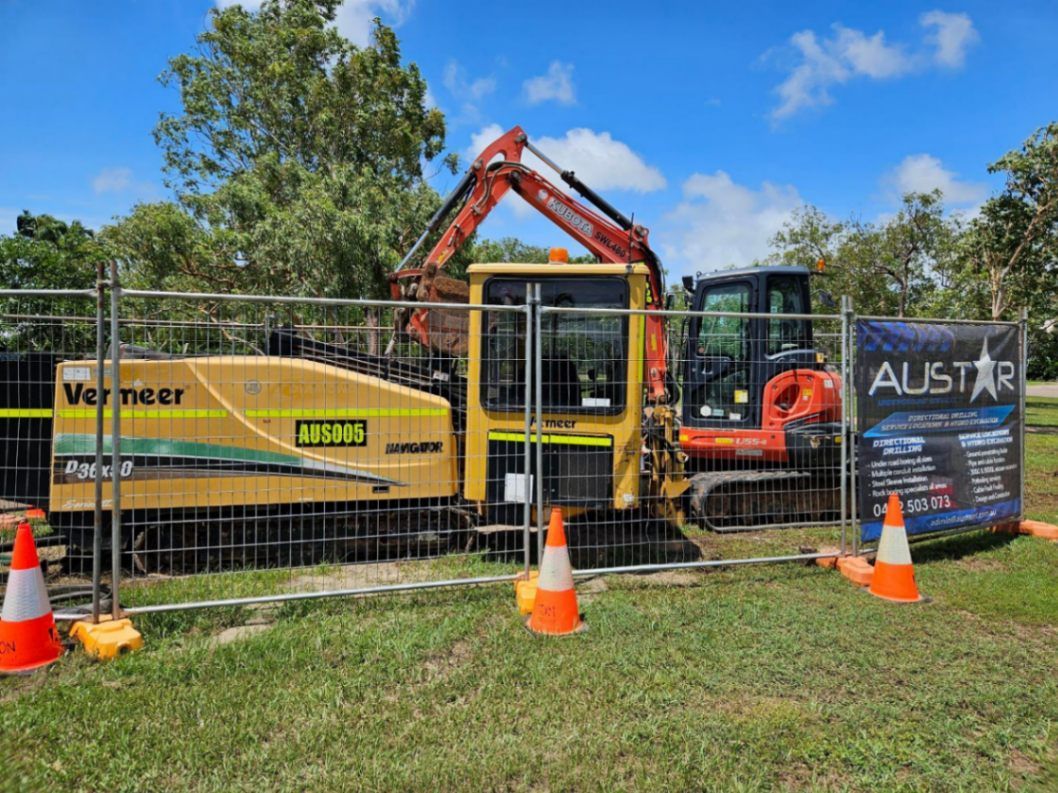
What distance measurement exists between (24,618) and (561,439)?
144 inches

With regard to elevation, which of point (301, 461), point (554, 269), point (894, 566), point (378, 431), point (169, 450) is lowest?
point (894, 566)

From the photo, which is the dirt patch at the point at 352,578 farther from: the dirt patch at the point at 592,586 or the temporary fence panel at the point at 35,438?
the temporary fence panel at the point at 35,438

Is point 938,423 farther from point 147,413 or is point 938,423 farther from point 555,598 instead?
point 147,413

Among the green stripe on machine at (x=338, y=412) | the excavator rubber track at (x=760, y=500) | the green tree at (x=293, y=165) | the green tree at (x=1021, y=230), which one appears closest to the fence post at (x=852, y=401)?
the excavator rubber track at (x=760, y=500)

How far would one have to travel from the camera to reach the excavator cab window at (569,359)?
5.02m

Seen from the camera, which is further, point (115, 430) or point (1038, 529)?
point (1038, 529)

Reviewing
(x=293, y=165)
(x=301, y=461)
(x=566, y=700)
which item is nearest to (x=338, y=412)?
(x=301, y=461)

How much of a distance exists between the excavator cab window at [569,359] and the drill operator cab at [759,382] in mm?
1876

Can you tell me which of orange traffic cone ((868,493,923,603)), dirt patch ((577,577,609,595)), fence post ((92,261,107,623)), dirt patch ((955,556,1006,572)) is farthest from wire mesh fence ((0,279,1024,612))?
dirt patch ((955,556,1006,572))

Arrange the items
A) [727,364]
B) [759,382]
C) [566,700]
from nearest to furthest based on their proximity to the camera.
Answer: [566,700] → [759,382] → [727,364]

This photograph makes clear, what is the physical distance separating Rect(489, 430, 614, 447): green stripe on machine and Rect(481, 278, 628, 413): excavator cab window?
22 cm

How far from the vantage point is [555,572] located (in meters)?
3.85

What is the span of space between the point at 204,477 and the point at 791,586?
15.7ft

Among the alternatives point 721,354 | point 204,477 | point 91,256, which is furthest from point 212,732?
point 91,256
